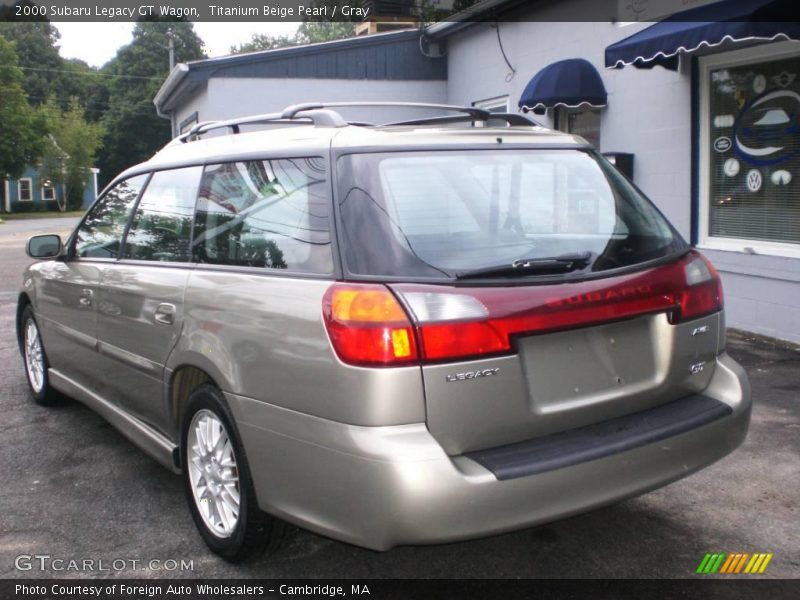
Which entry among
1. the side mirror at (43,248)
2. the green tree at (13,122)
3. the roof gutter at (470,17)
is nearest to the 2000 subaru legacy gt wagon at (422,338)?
the side mirror at (43,248)

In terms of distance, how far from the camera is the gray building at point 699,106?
7465mm

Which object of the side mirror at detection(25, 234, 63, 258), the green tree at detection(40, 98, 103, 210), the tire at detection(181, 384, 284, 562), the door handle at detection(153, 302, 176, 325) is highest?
the green tree at detection(40, 98, 103, 210)

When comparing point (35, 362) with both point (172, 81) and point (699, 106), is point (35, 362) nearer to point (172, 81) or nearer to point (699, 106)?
point (699, 106)

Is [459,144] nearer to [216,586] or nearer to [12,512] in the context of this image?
[216,586]

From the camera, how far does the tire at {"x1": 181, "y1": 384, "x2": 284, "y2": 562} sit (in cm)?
326

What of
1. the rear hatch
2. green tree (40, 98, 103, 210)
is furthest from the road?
green tree (40, 98, 103, 210)

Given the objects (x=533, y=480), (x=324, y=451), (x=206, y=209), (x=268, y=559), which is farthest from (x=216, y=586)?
(x=206, y=209)

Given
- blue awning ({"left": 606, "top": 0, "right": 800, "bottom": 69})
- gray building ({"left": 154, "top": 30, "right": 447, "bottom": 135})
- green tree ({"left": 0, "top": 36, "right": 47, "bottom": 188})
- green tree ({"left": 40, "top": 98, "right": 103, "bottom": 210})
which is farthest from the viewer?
green tree ({"left": 40, "top": 98, "right": 103, "bottom": 210})

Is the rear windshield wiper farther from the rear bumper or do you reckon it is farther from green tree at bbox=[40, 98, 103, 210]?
green tree at bbox=[40, 98, 103, 210]

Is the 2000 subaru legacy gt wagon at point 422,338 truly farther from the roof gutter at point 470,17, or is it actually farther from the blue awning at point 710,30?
the roof gutter at point 470,17

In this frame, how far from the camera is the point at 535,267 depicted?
2.96 m

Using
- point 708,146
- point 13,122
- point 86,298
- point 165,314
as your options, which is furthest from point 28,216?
point 165,314

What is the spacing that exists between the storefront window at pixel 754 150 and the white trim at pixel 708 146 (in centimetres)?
2

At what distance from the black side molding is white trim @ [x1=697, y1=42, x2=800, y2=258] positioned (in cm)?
492
